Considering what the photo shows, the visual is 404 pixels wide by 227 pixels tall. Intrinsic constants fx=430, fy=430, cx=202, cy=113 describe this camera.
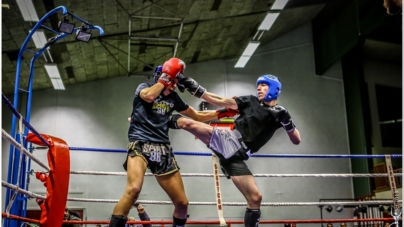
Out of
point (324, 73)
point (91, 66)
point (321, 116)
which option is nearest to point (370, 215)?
point (321, 116)

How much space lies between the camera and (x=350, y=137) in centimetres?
1246

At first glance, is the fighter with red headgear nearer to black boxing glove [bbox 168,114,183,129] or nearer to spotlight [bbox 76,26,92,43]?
black boxing glove [bbox 168,114,183,129]

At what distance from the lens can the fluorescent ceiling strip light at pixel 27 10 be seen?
A: 6.36 meters

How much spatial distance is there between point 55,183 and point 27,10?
14.6ft

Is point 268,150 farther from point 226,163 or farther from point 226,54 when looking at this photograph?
point 226,163

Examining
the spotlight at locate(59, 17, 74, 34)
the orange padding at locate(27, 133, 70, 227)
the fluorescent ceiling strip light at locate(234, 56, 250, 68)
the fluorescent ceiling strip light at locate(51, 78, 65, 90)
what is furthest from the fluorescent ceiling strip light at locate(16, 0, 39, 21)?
the fluorescent ceiling strip light at locate(234, 56, 250, 68)

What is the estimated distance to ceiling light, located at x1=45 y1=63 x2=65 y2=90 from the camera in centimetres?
909

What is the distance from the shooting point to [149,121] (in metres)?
2.72

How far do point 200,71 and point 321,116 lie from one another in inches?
149

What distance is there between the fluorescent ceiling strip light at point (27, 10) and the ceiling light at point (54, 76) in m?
2.21

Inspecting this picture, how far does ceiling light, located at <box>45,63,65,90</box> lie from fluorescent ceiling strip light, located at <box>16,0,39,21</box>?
221 centimetres

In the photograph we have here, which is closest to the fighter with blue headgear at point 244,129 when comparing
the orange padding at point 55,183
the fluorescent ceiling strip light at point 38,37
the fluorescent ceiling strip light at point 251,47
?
Answer: the orange padding at point 55,183

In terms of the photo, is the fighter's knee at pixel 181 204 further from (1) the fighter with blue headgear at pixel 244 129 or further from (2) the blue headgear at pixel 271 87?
(2) the blue headgear at pixel 271 87

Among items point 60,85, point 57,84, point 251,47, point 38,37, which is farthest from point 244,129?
point 60,85
